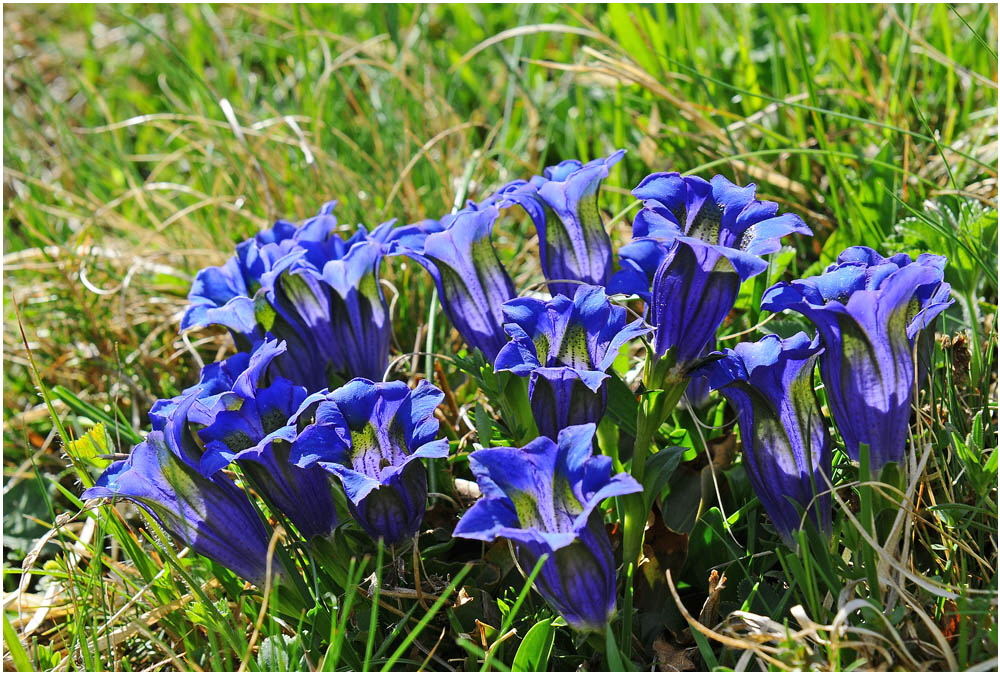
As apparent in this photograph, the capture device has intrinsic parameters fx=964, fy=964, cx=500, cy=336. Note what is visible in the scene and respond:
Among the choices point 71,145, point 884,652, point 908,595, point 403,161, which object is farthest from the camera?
point 71,145

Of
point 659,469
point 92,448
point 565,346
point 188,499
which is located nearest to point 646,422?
point 659,469

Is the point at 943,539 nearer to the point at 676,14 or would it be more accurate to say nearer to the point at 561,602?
the point at 561,602

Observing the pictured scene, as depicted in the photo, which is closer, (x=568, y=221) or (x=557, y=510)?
(x=557, y=510)

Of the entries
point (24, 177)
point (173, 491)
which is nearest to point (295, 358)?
point (173, 491)

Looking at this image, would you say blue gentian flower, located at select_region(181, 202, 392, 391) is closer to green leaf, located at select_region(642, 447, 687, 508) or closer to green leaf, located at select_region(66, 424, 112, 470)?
green leaf, located at select_region(66, 424, 112, 470)

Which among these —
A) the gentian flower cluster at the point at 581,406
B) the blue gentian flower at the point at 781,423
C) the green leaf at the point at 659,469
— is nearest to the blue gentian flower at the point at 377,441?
the gentian flower cluster at the point at 581,406

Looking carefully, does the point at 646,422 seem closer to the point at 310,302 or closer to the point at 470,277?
the point at 470,277

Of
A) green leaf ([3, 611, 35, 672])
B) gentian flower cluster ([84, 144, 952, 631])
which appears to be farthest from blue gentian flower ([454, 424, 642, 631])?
green leaf ([3, 611, 35, 672])
